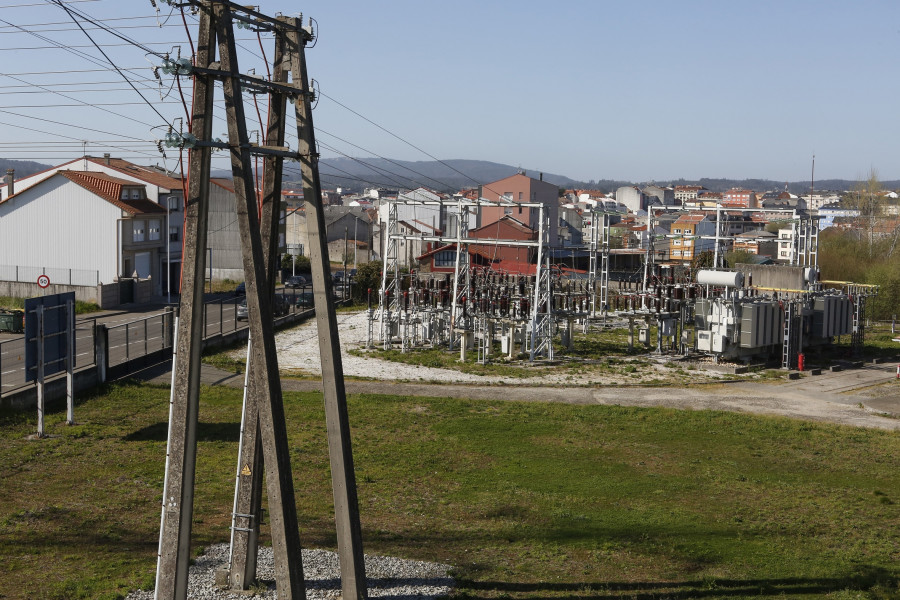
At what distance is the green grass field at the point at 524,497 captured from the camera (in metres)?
9.35

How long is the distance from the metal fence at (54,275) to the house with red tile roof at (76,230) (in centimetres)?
4

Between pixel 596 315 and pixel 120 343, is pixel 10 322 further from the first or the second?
pixel 596 315

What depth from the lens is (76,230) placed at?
40375mm

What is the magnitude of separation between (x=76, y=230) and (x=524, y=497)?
33618 mm

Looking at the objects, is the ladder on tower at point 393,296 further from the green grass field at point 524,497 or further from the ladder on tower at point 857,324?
the ladder on tower at point 857,324

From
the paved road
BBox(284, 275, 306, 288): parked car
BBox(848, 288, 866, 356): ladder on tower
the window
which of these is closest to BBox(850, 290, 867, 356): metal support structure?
BBox(848, 288, 866, 356): ladder on tower

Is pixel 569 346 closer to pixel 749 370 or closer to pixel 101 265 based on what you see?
pixel 749 370

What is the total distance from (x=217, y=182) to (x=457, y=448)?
40.2 metres

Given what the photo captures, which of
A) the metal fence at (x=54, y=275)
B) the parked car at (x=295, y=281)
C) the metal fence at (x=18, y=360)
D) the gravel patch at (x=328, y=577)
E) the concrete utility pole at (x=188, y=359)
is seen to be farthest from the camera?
the parked car at (x=295, y=281)

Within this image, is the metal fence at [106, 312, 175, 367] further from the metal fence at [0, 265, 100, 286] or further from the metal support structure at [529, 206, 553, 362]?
the metal fence at [0, 265, 100, 286]

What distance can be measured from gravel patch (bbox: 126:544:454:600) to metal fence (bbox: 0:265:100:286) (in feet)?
107

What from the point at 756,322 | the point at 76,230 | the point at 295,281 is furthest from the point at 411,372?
the point at 295,281

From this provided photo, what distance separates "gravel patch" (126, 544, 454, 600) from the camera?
828 centimetres

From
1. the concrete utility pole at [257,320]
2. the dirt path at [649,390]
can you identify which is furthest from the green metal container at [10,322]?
the concrete utility pole at [257,320]
